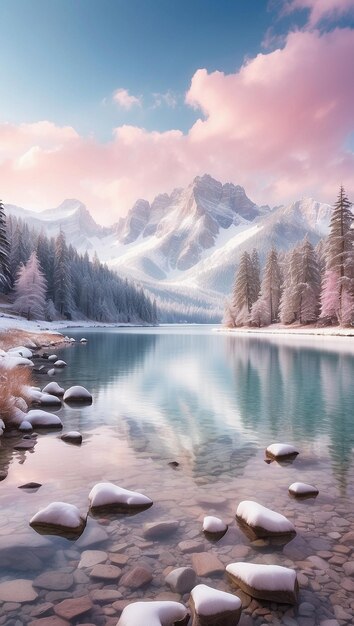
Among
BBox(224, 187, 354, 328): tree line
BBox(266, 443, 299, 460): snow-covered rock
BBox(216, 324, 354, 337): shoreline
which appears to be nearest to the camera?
BBox(266, 443, 299, 460): snow-covered rock

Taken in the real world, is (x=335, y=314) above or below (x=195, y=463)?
above

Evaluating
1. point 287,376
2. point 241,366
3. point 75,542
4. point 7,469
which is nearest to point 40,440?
point 7,469

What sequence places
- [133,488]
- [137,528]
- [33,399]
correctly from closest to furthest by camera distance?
[137,528]
[133,488]
[33,399]

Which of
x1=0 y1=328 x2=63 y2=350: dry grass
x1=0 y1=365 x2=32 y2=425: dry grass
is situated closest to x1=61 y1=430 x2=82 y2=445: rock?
x1=0 y1=365 x2=32 y2=425: dry grass

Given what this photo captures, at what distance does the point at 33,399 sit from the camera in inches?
538

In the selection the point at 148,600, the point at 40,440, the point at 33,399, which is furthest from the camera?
the point at 33,399

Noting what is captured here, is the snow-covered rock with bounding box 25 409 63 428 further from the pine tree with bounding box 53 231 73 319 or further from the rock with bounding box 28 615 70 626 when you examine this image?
the pine tree with bounding box 53 231 73 319

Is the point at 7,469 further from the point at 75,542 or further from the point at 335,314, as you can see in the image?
the point at 335,314

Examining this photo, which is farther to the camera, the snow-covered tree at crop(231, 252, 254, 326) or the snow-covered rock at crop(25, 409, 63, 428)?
the snow-covered tree at crop(231, 252, 254, 326)

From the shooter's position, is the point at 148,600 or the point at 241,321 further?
the point at 241,321

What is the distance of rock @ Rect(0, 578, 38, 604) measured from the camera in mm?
4059

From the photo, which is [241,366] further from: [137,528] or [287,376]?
[137,528]

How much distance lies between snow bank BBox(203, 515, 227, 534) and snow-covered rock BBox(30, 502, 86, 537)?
64.6 inches

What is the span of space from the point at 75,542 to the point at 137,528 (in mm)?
839
